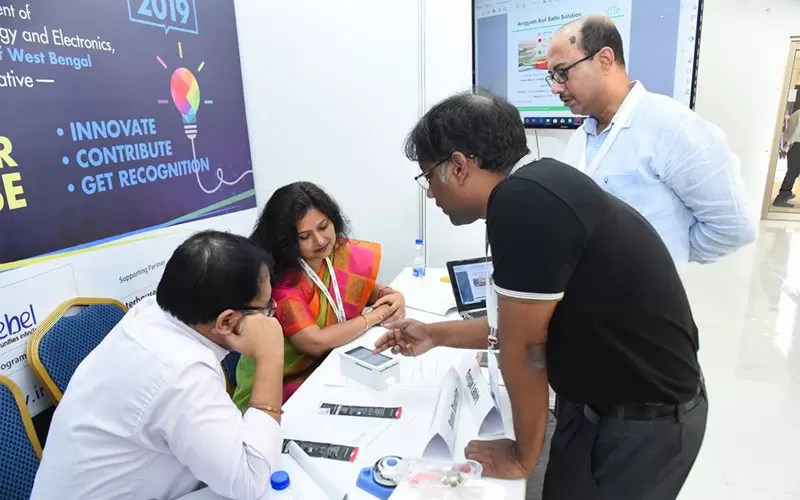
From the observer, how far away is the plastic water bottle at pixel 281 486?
1019 millimetres

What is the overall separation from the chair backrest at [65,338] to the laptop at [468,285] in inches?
54.7

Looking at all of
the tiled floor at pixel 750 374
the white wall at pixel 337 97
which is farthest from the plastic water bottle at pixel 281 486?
the white wall at pixel 337 97

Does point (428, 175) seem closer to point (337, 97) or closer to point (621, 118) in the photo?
point (621, 118)

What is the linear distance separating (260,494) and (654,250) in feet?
3.01

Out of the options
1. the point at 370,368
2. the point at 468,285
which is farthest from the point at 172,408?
the point at 468,285

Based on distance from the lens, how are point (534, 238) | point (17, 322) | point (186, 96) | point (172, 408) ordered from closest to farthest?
point (534, 238) → point (172, 408) → point (17, 322) → point (186, 96)

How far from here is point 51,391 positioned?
1635 millimetres

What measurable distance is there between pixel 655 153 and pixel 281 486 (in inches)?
60.2

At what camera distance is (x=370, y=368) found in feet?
4.71

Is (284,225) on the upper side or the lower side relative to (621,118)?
lower

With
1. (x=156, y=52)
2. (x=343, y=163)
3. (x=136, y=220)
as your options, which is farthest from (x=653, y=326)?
(x=343, y=163)

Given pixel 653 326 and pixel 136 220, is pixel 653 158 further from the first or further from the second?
pixel 136 220

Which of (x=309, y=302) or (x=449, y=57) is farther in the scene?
(x=449, y=57)

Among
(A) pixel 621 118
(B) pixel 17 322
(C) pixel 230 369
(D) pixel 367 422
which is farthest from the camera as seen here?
(C) pixel 230 369
